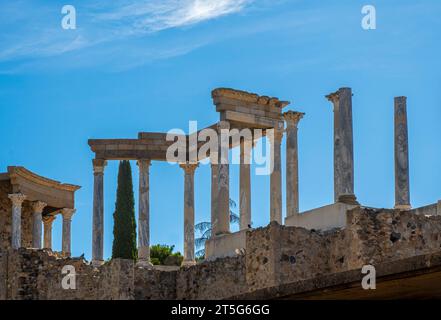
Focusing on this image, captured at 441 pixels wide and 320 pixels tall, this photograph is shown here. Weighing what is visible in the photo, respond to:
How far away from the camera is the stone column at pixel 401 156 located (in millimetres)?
30109

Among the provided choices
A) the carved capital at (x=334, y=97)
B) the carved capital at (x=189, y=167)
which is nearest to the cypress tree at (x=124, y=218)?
the carved capital at (x=189, y=167)

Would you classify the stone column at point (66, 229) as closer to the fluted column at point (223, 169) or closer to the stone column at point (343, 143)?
the fluted column at point (223, 169)

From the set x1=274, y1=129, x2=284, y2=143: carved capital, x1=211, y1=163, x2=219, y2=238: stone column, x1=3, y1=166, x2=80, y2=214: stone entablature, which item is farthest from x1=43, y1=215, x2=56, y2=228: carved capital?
x1=274, y1=129, x2=284, y2=143: carved capital

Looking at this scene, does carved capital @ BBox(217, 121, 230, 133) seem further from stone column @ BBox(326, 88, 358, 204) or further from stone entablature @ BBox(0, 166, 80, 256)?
stone entablature @ BBox(0, 166, 80, 256)

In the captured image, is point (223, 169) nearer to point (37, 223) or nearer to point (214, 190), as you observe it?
point (214, 190)

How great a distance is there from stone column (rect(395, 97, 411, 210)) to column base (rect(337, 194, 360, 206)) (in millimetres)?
1233

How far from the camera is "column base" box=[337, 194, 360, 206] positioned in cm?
2912

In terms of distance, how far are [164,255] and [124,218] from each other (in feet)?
23.1

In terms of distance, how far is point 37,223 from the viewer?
48.1 m

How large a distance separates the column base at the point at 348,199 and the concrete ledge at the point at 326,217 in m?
1.15

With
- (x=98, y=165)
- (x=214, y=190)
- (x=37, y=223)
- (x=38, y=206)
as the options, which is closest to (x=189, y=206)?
(x=214, y=190)

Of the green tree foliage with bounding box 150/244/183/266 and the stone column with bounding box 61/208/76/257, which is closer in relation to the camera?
the stone column with bounding box 61/208/76/257
